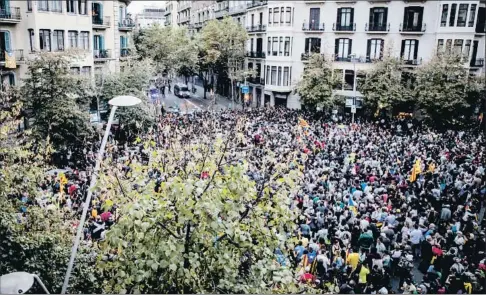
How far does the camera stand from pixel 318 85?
121ft

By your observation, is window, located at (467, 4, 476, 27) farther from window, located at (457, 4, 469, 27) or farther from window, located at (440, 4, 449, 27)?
window, located at (440, 4, 449, 27)

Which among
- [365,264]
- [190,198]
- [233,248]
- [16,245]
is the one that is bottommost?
[365,264]

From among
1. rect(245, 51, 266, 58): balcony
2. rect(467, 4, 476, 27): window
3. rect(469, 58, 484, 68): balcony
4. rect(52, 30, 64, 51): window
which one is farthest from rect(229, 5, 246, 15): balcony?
rect(52, 30, 64, 51): window

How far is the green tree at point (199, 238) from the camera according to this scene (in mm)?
5730

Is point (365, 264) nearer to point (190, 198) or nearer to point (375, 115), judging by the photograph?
point (190, 198)

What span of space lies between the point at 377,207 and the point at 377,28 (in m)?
27.9

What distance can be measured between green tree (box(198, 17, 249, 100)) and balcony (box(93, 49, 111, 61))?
15.3 meters

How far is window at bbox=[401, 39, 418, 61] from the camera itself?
126 ft

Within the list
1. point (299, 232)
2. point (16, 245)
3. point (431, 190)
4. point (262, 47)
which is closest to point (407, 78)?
point (262, 47)

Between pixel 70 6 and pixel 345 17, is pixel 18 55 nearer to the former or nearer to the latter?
pixel 70 6

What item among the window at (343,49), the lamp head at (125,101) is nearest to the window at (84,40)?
the window at (343,49)

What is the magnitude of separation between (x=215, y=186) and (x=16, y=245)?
6293 mm

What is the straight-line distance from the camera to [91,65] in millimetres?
30609

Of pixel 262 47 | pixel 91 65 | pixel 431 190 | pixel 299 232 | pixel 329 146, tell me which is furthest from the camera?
pixel 262 47
